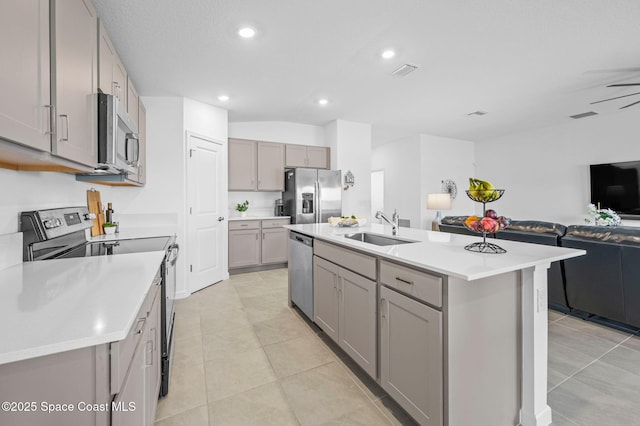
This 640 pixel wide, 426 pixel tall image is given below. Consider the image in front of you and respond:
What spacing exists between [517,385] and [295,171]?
3.84m

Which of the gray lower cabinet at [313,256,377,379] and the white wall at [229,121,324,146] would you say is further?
the white wall at [229,121,324,146]

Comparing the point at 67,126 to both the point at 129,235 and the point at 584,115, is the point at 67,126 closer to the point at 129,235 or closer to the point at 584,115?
the point at 129,235

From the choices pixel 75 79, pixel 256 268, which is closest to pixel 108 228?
pixel 75 79

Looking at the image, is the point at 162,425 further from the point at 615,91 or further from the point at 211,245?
the point at 615,91

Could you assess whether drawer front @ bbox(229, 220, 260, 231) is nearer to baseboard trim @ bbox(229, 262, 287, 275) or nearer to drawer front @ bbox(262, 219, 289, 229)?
drawer front @ bbox(262, 219, 289, 229)

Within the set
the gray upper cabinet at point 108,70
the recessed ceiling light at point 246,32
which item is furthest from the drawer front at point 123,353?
the recessed ceiling light at point 246,32

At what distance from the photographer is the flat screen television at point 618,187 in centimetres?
463

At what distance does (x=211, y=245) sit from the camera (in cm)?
403

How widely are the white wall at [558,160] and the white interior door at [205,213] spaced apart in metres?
5.99

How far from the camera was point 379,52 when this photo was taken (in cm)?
278

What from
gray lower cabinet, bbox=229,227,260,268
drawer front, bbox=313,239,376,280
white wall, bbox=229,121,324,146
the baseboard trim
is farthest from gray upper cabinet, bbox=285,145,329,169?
drawer front, bbox=313,239,376,280

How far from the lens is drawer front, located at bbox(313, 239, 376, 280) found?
1719 mm

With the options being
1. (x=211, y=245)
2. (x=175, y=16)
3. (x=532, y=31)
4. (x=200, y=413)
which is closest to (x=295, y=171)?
(x=211, y=245)

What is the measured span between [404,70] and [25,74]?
3.13 meters
